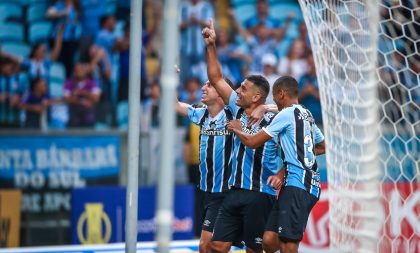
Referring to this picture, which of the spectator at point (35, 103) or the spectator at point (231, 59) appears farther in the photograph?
the spectator at point (231, 59)

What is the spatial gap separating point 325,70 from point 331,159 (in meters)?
0.73

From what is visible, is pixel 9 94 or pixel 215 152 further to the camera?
pixel 9 94

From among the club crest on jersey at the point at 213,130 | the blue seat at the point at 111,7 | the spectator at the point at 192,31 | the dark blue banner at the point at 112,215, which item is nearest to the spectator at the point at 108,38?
the blue seat at the point at 111,7

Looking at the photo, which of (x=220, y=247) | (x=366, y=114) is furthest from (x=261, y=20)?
(x=366, y=114)

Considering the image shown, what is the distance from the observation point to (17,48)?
46.9 ft

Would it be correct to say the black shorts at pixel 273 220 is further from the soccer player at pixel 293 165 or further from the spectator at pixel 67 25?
the spectator at pixel 67 25

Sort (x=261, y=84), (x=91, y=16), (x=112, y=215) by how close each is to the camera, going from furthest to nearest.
→ (x=91, y=16) → (x=112, y=215) → (x=261, y=84)

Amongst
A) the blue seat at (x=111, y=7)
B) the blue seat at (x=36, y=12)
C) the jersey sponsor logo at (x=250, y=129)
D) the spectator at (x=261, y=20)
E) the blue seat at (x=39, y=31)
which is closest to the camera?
the jersey sponsor logo at (x=250, y=129)

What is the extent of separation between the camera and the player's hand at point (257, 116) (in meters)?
7.96

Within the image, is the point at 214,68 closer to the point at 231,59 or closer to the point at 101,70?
the point at 101,70

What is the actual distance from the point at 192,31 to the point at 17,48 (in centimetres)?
288

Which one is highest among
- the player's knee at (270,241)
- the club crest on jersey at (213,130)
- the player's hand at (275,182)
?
the club crest on jersey at (213,130)

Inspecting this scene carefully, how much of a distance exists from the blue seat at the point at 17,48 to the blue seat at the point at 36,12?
44cm

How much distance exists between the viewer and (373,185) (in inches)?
217
